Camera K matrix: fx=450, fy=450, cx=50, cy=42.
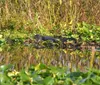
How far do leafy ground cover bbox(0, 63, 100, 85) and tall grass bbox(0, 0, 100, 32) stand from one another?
15.0ft

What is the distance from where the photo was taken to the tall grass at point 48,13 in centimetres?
847

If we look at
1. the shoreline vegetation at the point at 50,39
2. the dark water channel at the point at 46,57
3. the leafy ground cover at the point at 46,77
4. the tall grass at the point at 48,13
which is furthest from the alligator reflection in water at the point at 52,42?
the leafy ground cover at the point at 46,77

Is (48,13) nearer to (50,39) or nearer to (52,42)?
(50,39)

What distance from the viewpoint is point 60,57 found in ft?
19.5

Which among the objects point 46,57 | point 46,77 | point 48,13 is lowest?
point 46,57

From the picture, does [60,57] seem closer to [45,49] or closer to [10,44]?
[45,49]

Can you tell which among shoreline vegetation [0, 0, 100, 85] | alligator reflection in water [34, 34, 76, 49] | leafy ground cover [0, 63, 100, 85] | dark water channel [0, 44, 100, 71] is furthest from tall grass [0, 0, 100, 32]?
leafy ground cover [0, 63, 100, 85]

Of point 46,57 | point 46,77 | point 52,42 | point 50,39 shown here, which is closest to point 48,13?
point 50,39

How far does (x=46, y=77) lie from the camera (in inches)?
141

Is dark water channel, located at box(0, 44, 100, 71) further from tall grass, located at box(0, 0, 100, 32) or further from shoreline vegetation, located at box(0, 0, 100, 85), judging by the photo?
tall grass, located at box(0, 0, 100, 32)

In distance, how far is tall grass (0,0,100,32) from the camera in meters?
8.47

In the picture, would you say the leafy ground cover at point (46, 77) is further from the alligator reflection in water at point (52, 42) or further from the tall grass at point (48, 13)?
the tall grass at point (48, 13)

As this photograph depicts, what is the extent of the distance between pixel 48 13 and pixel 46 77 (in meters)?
5.17

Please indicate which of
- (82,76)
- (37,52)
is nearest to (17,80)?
(82,76)
